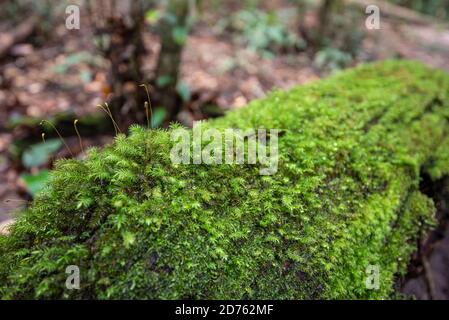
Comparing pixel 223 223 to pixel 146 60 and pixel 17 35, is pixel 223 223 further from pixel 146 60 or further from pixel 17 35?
pixel 17 35

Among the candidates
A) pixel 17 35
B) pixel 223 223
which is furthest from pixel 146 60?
pixel 223 223

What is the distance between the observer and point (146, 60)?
5.60 meters

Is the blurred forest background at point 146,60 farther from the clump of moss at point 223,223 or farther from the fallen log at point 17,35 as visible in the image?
the clump of moss at point 223,223

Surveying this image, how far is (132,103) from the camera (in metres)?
4.23

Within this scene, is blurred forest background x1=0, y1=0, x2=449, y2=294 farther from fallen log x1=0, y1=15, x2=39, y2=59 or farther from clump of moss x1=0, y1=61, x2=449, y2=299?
clump of moss x1=0, y1=61, x2=449, y2=299

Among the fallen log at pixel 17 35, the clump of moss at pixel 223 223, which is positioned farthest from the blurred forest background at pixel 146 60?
the clump of moss at pixel 223 223

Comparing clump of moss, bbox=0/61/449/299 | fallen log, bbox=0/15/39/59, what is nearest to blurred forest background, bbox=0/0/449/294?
fallen log, bbox=0/15/39/59

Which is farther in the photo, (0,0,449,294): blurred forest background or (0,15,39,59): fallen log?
(0,15,39,59): fallen log

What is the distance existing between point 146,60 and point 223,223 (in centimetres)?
471

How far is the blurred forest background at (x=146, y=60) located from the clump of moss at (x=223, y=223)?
123 cm

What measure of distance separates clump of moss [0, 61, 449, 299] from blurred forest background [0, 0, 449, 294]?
4.04 feet

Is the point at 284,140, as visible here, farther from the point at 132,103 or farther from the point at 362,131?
the point at 132,103

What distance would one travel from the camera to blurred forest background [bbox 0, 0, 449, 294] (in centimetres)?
407
